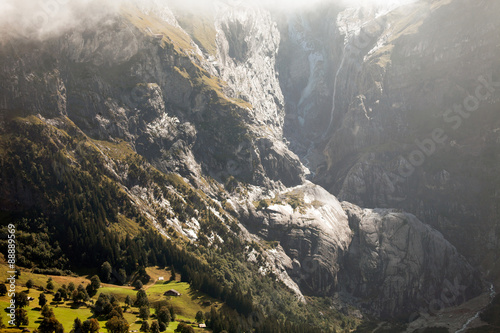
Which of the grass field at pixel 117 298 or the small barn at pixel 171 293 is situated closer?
the grass field at pixel 117 298

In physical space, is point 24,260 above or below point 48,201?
below

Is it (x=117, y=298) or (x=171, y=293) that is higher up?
→ (x=117, y=298)

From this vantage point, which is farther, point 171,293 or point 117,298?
point 171,293

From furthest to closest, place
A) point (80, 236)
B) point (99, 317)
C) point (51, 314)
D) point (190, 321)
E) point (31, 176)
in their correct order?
point (31, 176) < point (80, 236) < point (190, 321) < point (99, 317) < point (51, 314)

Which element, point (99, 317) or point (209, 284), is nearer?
point (99, 317)

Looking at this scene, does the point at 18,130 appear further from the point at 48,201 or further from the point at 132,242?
the point at 132,242

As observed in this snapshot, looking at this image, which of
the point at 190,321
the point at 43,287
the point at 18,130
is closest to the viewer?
the point at 43,287

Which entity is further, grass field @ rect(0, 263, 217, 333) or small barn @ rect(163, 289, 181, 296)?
small barn @ rect(163, 289, 181, 296)

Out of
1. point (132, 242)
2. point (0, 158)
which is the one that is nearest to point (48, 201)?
point (0, 158)
